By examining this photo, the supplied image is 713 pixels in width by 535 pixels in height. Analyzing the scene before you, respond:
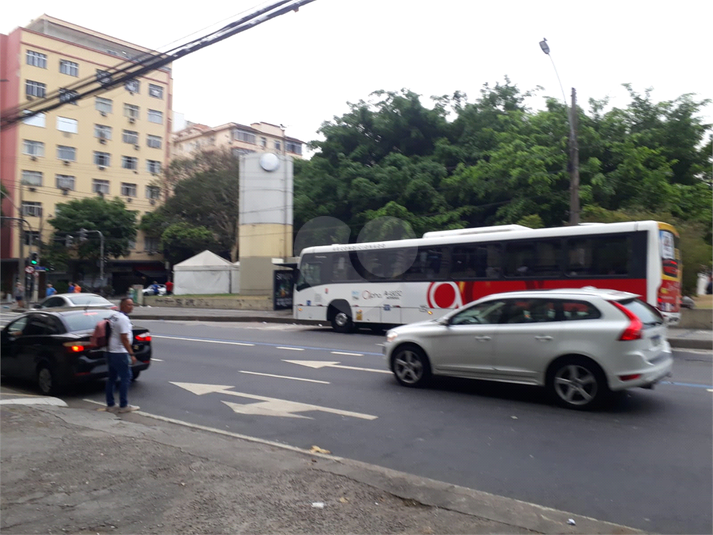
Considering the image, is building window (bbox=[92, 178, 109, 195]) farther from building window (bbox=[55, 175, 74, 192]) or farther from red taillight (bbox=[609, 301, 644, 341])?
red taillight (bbox=[609, 301, 644, 341])

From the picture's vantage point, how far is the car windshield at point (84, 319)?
32.2ft

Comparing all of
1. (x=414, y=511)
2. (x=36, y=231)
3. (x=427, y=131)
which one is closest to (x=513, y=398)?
(x=414, y=511)

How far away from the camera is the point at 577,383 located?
25.5 ft

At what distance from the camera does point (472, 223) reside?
30938 millimetres

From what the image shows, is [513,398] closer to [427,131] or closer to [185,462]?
[185,462]

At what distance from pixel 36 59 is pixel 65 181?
1024 cm

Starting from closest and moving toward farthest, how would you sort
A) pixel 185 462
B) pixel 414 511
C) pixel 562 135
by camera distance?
pixel 414 511 → pixel 185 462 → pixel 562 135

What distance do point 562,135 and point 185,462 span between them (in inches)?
964

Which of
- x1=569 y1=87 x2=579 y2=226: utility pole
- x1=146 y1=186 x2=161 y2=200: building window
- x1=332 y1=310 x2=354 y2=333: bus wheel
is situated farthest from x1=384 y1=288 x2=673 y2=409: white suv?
x1=146 y1=186 x2=161 y2=200: building window

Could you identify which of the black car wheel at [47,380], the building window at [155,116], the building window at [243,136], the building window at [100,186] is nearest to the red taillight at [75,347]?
the black car wheel at [47,380]

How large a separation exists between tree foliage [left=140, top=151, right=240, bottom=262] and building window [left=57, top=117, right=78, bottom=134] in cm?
853

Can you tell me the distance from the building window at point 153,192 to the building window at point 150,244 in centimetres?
413

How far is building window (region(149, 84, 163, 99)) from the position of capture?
5731 cm

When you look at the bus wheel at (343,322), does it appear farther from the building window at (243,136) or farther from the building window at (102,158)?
the building window at (243,136)
